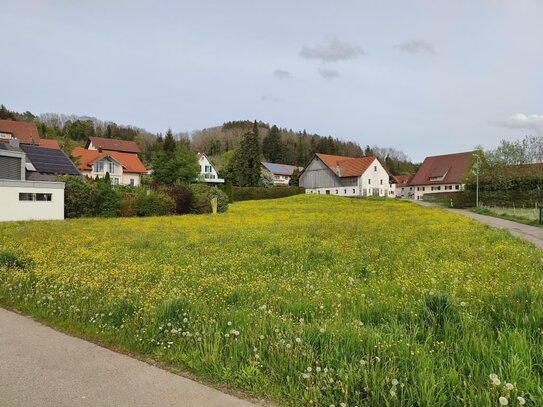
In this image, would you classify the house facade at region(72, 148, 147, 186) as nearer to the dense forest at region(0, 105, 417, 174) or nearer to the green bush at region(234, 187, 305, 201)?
the green bush at region(234, 187, 305, 201)

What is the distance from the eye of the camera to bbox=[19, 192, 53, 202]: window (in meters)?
27.6

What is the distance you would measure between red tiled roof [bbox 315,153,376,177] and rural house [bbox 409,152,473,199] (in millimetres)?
12743

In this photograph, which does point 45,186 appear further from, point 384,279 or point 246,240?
point 384,279

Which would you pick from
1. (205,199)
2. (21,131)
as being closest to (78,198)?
(205,199)

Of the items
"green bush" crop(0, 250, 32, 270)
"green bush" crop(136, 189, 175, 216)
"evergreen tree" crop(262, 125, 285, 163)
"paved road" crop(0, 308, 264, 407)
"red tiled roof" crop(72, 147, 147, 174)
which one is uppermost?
"evergreen tree" crop(262, 125, 285, 163)

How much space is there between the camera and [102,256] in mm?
10695

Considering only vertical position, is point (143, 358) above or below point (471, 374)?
below

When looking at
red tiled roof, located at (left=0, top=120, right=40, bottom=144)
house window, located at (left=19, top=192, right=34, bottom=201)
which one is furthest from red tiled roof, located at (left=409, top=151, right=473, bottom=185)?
red tiled roof, located at (left=0, top=120, right=40, bottom=144)

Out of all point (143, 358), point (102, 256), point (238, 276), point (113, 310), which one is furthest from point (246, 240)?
point (143, 358)

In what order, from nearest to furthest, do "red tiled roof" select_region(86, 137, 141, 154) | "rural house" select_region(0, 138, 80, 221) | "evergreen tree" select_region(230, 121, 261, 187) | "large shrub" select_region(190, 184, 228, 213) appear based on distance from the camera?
"rural house" select_region(0, 138, 80, 221) → "large shrub" select_region(190, 184, 228, 213) → "evergreen tree" select_region(230, 121, 261, 187) → "red tiled roof" select_region(86, 137, 141, 154)

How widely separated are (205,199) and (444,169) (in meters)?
62.8

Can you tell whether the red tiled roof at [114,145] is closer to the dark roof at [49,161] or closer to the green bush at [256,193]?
the green bush at [256,193]

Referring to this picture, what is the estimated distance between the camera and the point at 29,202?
91.1 ft

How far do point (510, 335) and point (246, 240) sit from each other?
10.3 metres
